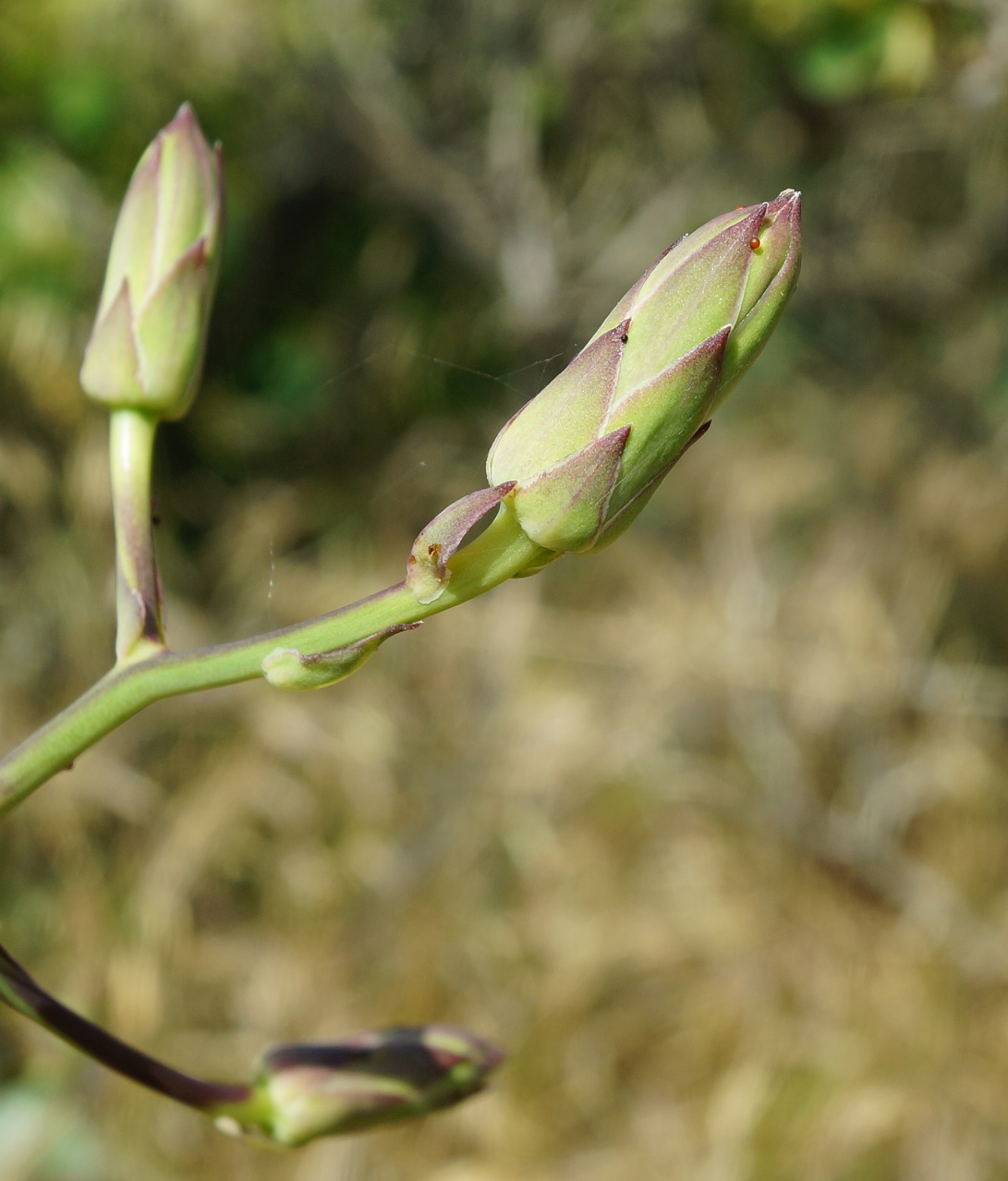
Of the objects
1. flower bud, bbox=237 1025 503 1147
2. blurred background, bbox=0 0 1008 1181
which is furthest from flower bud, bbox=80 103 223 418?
blurred background, bbox=0 0 1008 1181

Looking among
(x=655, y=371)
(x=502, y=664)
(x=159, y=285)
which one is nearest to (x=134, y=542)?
(x=159, y=285)

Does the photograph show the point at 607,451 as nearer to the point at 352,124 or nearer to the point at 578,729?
the point at 578,729

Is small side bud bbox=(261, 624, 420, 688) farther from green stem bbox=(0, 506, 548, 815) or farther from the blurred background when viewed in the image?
the blurred background

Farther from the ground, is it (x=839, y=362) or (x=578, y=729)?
(x=839, y=362)

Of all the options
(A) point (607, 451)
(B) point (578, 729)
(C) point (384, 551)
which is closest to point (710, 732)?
(B) point (578, 729)

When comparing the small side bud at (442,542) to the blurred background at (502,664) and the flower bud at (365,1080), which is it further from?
the blurred background at (502,664)

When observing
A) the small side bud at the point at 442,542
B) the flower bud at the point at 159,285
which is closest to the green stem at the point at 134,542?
the flower bud at the point at 159,285

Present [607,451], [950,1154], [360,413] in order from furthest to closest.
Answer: [360,413] → [950,1154] → [607,451]
